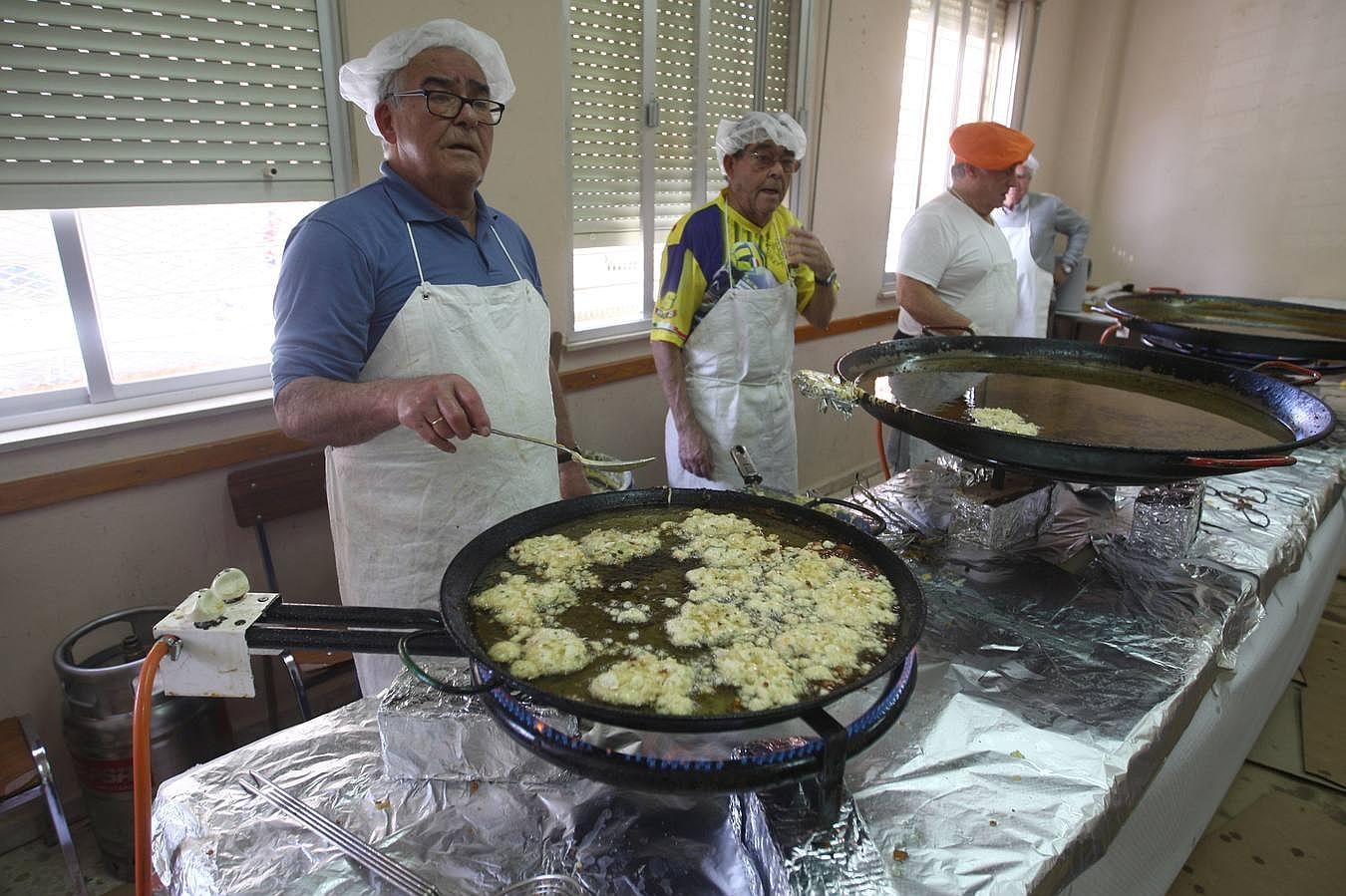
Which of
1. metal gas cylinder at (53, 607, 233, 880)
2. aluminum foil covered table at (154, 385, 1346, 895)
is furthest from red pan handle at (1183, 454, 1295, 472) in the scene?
metal gas cylinder at (53, 607, 233, 880)

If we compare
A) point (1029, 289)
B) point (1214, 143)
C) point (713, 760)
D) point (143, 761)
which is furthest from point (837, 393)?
point (1214, 143)

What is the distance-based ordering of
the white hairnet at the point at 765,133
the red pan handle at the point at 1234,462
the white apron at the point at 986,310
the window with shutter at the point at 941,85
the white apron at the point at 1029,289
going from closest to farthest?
the red pan handle at the point at 1234,462
the white hairnet at the point at 765,133
the white apron at the point at 986,310
the white apron at the point at 1029,289
the window with shutter at the point at 941,85

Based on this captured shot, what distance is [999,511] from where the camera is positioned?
1.80 metres

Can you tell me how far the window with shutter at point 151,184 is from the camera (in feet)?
6.76

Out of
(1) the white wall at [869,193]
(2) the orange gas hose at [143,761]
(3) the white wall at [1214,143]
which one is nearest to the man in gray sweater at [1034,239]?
(1) the white wall at [869,193]

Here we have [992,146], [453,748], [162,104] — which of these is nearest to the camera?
[453,748]

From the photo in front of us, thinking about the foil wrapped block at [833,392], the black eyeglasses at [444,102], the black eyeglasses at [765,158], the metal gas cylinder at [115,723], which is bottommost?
the metal gas cylinder at [115,723]

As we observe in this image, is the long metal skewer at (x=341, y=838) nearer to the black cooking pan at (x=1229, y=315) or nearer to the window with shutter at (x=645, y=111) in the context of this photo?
the window with shutter at (x=645, y=111)

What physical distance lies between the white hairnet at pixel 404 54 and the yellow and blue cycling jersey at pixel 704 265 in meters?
1.00

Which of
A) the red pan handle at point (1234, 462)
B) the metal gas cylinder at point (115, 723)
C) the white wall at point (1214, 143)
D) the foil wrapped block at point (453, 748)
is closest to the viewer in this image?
the foil wrapped block at point (453, 748)

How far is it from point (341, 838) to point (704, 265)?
2.13m

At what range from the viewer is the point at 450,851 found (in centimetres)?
105

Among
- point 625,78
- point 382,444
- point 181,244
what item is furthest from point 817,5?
point 382,444

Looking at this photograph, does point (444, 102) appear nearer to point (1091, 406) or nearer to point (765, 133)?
point (765, 133)
